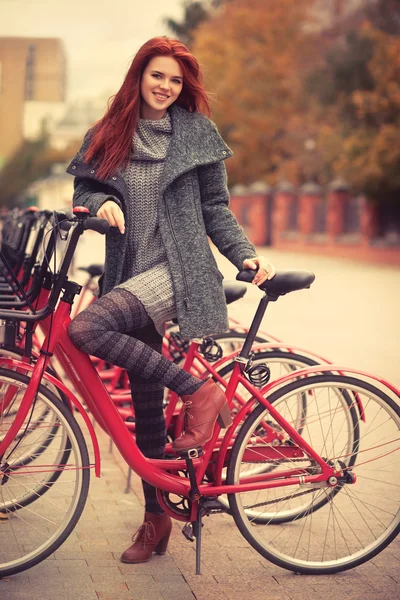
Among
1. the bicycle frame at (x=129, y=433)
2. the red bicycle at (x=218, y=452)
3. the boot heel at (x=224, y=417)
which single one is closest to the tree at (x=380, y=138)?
the red bicycle at (x=218, y=452)

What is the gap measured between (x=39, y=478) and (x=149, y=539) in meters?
0.49

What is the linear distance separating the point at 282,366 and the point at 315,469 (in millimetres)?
719

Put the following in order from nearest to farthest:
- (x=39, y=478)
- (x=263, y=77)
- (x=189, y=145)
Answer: (x=189, y=145), (x=39, y=478), (x=263, y=77)

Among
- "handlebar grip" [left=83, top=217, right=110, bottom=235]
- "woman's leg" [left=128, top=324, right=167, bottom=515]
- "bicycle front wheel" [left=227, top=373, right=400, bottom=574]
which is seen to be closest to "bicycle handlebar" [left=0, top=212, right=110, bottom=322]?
"handlebar grip" [left=83, top=217, right=110, bottom=235]

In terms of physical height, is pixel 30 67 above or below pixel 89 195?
above

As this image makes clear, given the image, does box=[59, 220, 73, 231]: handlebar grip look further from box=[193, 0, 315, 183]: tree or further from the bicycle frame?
box=[193, 0, 315, 183]: tree

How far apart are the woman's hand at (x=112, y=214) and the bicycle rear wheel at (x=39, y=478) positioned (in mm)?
614

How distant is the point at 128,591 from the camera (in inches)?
139

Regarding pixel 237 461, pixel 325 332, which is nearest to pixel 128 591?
pixel 237 461

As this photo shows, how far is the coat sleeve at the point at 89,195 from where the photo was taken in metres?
3.55

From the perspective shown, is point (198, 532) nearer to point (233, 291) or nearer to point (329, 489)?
point (329, 489)

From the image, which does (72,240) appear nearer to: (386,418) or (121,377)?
(386,418)

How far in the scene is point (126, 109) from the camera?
3.68m

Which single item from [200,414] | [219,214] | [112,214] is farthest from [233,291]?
[112,214]
